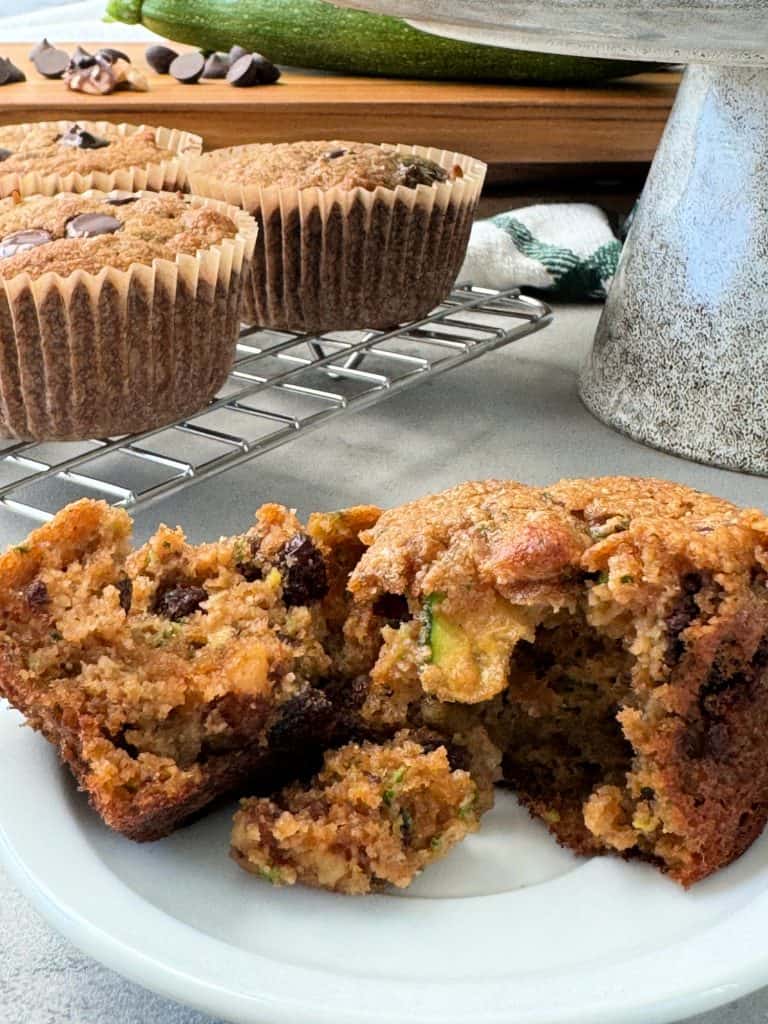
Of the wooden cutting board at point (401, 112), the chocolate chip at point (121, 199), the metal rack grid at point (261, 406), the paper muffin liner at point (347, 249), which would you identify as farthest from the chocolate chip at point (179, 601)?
the wooden cutting board at point (401, 112)

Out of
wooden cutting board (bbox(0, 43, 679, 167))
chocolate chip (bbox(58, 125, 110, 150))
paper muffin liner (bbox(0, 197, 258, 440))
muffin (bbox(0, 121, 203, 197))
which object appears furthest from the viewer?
wooden cutting board (bbox(0, 43, 679, 167))

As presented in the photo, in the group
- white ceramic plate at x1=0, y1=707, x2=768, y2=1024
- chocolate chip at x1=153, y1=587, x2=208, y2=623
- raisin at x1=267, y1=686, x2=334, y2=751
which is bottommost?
white ceramic plate at x1=0, y1=707, x2=768, y2=1024

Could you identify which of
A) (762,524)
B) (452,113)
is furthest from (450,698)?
(452,113)

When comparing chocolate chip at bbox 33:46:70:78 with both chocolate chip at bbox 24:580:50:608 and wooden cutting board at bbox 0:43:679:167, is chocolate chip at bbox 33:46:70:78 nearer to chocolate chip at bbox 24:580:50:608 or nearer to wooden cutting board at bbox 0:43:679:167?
wooden cutting board at bbox 0:43:679:167

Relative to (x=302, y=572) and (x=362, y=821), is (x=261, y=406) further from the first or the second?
(x=362, y=821)

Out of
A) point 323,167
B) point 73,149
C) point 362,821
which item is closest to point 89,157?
point 73,149

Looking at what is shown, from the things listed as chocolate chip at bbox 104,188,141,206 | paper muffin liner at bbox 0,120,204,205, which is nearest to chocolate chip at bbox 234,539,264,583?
chocolate chip at bbox 104,188,141,206

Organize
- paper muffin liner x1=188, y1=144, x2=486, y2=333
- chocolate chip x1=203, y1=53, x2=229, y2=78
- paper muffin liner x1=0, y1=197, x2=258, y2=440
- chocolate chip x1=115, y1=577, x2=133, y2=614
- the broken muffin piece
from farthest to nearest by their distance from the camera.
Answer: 1. chocolate chip x1=203, y1=53, x2=229, y2=78
2. paper muffin liner x1=188, y1=144, x2=486, y2=333
3. paper muffin liner x1=0, y1=197, x2=258, y2=440
4. chocolate chip x1=115, y1=577, x2=133, y2=614
5. the broken muffin piece

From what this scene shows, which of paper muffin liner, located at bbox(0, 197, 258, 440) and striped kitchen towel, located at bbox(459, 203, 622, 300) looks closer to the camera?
paper muffin liner, located at bbox(0, 197, 258, 440)
